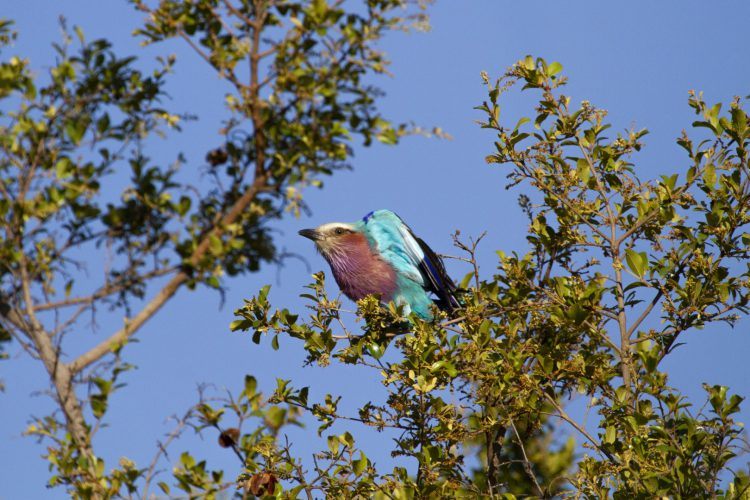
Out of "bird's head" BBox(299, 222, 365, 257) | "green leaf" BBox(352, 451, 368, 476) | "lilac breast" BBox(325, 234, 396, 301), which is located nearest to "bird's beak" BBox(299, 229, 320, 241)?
"bird's head" BBox(299, 222, 365, 257)

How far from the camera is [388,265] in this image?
504cm

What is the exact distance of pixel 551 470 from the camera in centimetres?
588

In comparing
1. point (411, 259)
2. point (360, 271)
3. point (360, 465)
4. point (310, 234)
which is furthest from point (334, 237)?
point (360, 465)

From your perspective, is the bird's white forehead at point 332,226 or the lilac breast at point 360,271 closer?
the lilac breast at point 360,271

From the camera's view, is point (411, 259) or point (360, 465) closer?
point (360, 465)

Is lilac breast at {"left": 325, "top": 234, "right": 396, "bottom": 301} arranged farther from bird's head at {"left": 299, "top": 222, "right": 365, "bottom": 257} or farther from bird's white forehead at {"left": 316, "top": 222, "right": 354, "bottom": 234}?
bird's white forehead at {"left": 316, "top": 222, "right": 354, "bottom": 234}

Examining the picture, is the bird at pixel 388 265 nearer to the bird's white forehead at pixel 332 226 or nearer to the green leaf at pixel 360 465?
the bird's white forehead at pixel 332 226

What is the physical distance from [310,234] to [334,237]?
23 cm

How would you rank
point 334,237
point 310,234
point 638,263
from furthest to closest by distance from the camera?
point 310,234
point 334,237
point 638,263

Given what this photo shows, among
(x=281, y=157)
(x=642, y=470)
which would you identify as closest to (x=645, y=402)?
(x=642, y=470)

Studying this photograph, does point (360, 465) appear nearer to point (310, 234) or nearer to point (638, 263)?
point (638, 263)

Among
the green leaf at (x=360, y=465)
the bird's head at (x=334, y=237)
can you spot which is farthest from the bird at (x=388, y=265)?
the green leaf at (x=360, y=465)

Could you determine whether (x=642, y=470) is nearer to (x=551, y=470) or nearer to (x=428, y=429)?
(x=428, y=429)

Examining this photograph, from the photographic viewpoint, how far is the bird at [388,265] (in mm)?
4945
